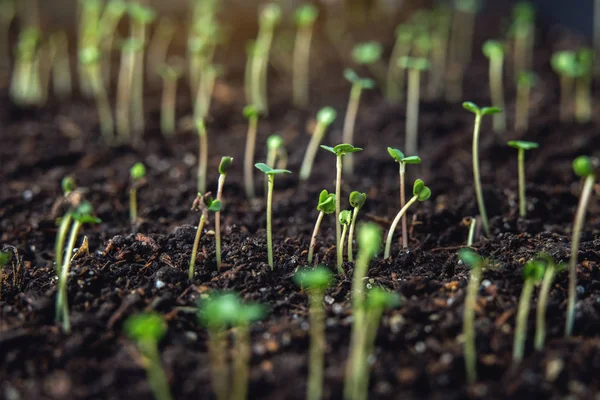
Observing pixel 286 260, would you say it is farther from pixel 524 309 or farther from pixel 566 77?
pixel 566 77

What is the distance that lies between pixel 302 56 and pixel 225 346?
233 centimetres

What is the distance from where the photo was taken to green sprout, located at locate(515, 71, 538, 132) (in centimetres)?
247

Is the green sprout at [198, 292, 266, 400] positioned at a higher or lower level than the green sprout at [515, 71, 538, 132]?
lower

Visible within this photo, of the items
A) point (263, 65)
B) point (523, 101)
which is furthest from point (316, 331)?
point (263, 65)

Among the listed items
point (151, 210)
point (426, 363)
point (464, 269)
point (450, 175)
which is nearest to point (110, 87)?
point (151, 210)

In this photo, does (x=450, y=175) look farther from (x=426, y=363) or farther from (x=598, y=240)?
(x=426, y=363)

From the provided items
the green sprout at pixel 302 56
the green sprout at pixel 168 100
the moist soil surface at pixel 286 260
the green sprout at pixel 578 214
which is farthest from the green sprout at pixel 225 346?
the green sprout at pixel 302 56

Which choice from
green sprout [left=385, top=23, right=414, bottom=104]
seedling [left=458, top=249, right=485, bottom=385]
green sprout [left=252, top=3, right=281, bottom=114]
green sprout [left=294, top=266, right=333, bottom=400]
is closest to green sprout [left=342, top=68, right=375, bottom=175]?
green sprout [left=385, top=23, right=414, bottom=104]

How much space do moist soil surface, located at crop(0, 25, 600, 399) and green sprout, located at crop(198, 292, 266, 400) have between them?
3 cm

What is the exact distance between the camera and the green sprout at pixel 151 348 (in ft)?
3.50

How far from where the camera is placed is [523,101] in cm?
284

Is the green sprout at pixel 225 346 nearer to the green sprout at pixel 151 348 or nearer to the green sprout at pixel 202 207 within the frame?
the green sprout at pixel 151 348

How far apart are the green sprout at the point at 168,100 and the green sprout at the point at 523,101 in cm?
144

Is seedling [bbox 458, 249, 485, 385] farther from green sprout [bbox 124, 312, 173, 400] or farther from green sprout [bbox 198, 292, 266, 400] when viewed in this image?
green sprout [bbox 124, 312, 173, 400]
